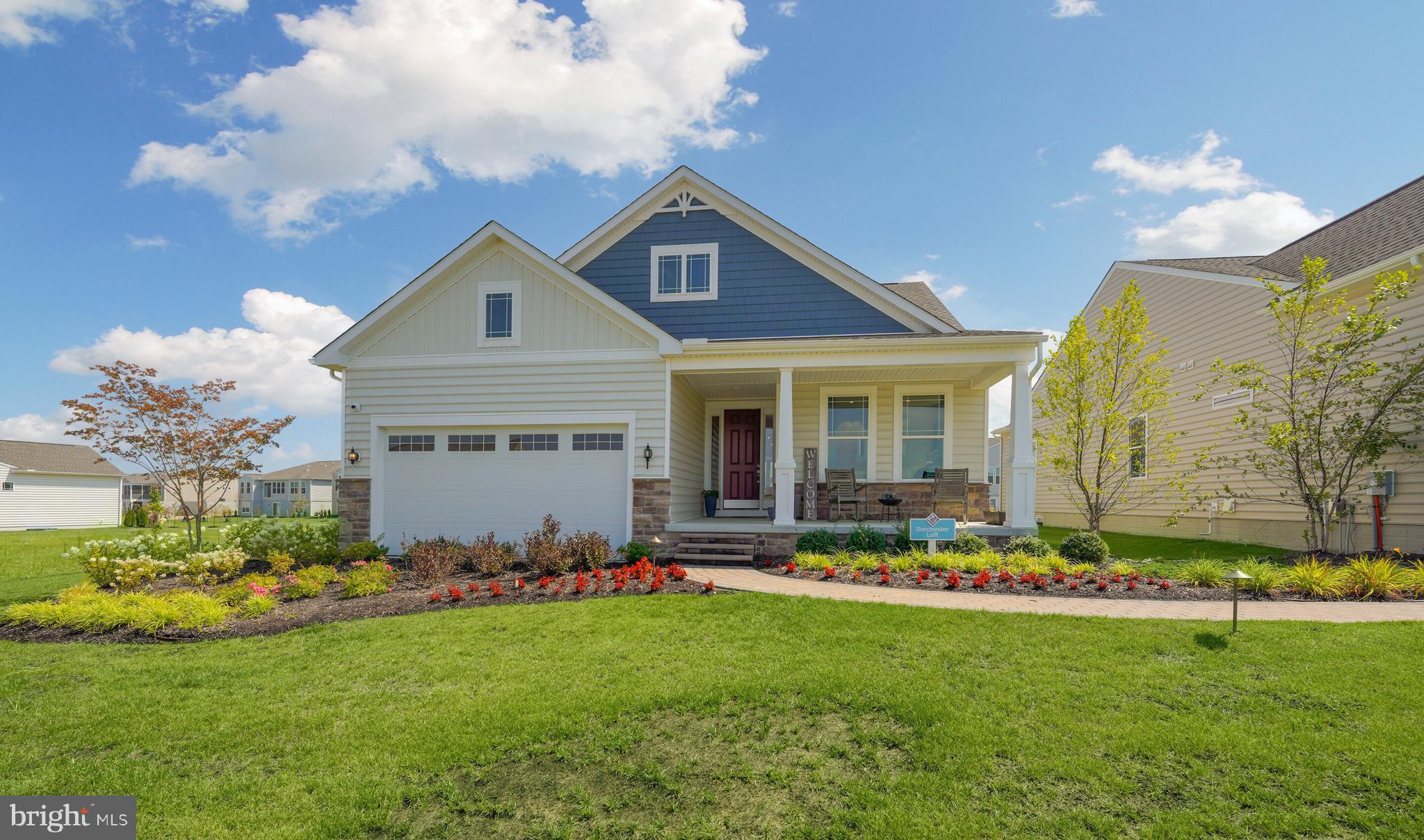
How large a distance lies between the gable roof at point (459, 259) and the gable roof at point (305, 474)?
128 feet

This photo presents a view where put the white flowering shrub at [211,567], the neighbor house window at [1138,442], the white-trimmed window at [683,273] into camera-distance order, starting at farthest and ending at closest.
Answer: the neighbor house window at [1138,442] < the white-trimmed window at [683,273] < the white flowering shrub at [211,567]

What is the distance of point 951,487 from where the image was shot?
1209 centimetres

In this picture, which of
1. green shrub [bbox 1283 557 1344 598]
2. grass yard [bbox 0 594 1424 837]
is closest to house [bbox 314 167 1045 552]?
green shrub [bbox 1283 557 1344 598]

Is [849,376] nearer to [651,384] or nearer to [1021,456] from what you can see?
[1021,456]

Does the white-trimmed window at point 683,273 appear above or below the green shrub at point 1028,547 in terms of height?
above

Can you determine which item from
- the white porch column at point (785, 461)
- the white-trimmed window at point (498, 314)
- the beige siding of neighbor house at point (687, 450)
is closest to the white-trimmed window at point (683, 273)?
the beige siding of neighbor house at point (687, 450)

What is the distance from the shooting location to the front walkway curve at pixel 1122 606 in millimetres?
6426

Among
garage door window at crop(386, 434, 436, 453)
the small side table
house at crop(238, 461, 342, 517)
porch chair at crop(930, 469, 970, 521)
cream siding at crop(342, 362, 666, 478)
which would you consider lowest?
house at crop(238, 461, 342, 517)

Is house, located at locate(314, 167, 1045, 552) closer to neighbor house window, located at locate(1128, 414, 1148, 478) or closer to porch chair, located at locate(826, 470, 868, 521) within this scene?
porch chair, located at locate(826, 470, 868, 521)

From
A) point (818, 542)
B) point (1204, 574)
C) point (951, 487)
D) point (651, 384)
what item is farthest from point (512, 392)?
point (1204, 574)

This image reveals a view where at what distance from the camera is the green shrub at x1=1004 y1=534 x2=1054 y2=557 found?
9836 mm

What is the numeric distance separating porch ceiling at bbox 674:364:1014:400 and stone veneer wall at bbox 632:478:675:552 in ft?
6.50

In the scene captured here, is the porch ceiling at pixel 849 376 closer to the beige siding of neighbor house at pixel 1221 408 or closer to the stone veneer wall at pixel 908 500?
the stone veneer wall at pixel 908 500

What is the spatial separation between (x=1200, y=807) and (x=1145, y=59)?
9.98 meters
